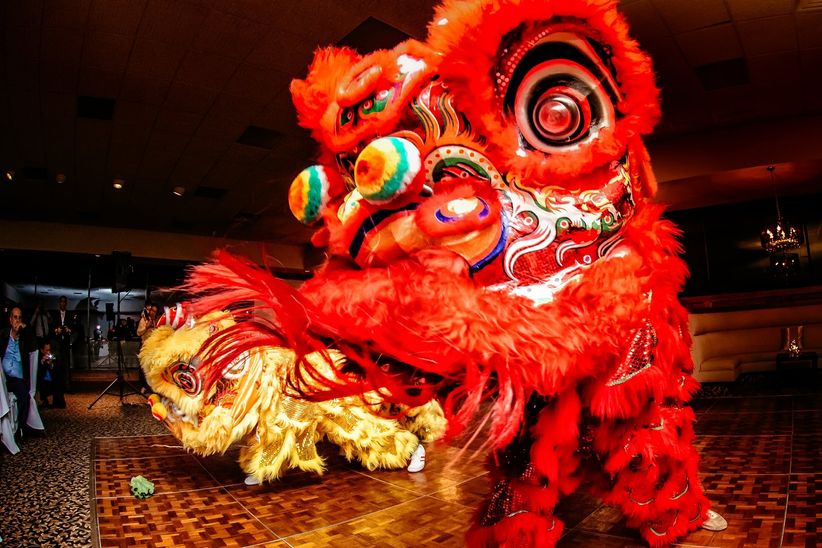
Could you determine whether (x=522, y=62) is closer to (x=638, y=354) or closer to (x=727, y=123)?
(x=638, y=354)

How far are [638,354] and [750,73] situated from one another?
15.2 ft

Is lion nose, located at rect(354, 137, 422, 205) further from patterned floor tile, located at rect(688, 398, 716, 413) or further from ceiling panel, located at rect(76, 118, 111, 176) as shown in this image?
ceiling panel, located at rect(76, 118, 111, 176)

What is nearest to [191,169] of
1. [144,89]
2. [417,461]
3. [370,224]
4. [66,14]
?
[144,89]

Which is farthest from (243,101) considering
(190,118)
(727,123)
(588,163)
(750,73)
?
(727,123)

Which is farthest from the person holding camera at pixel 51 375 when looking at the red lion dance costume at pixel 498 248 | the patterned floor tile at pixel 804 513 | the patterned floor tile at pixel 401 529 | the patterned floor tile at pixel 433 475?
the patterned floor tile at pixel 804 513

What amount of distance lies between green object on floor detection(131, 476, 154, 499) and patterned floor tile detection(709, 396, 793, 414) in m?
3.23

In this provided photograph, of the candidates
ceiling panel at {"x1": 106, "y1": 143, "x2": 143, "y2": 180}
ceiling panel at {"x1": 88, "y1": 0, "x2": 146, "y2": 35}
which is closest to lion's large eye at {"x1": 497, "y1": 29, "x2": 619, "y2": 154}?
ceiling panel at {"x1": 88, "y1": 0, "x2": 146, "y2": 35}

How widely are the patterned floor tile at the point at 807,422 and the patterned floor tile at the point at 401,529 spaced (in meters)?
1.87

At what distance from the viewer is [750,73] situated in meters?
4.11

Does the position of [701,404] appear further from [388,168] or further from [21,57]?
[21,57]

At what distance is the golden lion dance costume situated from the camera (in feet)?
5.41

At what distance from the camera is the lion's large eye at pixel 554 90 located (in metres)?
0.71

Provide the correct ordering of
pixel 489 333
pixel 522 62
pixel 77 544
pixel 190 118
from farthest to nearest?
pixel 190 118 < pixel 77 544 < pixel 522 62 < pixel 489 333

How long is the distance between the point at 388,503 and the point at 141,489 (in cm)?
81
